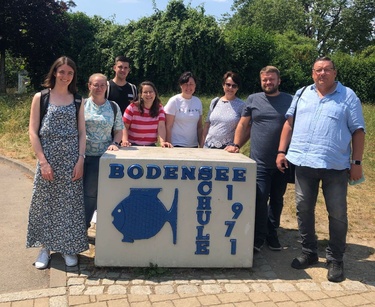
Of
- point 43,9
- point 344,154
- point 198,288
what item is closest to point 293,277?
point 198,288

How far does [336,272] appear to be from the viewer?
3.83m

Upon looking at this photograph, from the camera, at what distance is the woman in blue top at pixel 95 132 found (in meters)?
4.06

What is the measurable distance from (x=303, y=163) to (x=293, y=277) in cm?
105

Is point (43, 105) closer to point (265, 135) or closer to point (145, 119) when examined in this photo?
point (145, 119)

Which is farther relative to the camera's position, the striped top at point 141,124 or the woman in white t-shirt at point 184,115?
the woman in white t-shirt at point 184,115

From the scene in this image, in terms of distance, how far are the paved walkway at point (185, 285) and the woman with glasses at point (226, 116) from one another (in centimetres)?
128

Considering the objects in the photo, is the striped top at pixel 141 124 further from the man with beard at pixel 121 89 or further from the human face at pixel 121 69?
the human face at pixel 121 69

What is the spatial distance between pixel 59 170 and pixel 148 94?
1.32 metres

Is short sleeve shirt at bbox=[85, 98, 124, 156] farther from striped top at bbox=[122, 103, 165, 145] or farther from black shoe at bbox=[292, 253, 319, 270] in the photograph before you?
black shoe at bbox=[292, 253, 319, 270]

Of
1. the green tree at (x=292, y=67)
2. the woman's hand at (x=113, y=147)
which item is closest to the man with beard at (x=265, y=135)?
the woman's hand at (x=113, y=147)

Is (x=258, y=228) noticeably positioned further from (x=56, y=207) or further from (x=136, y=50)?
(x=136, y=50)

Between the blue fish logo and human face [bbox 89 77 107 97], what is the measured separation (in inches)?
40.8

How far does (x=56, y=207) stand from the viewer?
379cm

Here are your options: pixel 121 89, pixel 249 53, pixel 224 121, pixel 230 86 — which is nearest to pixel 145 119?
pixel 121 89
